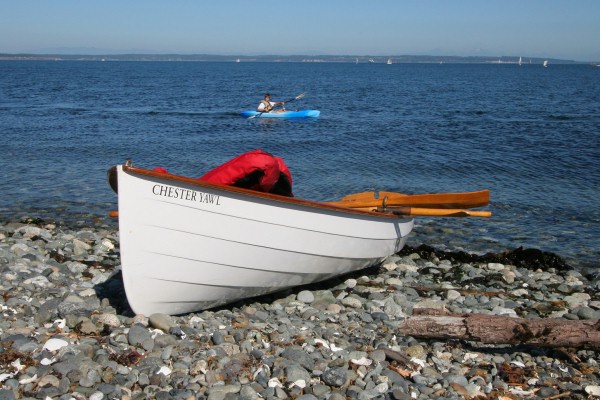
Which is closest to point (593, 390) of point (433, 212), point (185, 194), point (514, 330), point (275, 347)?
point (514, 330)

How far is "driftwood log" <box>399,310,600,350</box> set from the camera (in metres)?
6.40

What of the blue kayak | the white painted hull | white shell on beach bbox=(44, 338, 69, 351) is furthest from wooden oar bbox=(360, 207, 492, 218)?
the blue kayak

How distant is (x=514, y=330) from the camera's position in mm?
6504

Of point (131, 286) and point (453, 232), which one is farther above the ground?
point (131, 286)

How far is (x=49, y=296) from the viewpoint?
786 cm

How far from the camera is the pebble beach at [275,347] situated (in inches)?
221

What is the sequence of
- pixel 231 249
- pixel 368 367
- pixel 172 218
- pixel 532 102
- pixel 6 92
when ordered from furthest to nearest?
pixel 6 92
pixel 532 102
pixel 231 249
pixel 172 218
pixel 368 367

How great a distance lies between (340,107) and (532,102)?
668 inches

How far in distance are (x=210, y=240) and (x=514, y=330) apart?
325 centimetres

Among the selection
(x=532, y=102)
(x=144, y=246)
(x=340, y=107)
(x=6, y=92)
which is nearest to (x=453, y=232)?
(x=144, y=246)

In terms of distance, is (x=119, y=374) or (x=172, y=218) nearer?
(x=119, y=374)

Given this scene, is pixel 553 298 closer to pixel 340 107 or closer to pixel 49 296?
pixel 49 296

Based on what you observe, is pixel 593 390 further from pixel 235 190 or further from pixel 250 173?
pixel 250 173

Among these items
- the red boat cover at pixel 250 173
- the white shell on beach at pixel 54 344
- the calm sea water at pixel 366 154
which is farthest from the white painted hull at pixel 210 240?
the calm sea water at pixel 366 154
